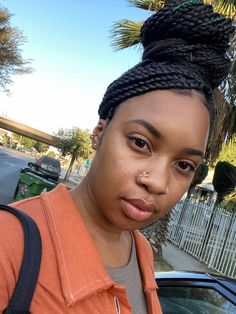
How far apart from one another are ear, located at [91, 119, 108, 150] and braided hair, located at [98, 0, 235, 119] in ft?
0.07

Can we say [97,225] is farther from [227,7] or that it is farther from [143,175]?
[227,7]

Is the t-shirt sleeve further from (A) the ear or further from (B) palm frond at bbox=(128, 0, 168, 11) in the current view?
(B) palm frond at bbox=(128, 0, 168, 11)

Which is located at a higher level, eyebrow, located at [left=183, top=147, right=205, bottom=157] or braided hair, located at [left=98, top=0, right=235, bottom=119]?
braided hair, located at [left=98, top=0, right=235, bottom=119]

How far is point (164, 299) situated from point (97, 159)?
1.59m

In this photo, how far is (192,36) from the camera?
1335mm

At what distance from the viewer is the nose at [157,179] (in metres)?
1.14

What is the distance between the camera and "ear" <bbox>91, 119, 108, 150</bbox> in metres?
1.31

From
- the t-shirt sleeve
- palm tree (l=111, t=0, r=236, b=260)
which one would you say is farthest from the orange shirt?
palm tree (l=111, t=0, r=236, b=260)

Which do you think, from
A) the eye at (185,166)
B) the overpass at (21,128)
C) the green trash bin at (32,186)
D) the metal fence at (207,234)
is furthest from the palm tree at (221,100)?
the overpass at (21,128)

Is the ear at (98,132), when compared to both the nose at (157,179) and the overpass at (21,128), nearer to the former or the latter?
the nose at (157,179)

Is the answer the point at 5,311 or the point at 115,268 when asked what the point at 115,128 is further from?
the point at 5,311

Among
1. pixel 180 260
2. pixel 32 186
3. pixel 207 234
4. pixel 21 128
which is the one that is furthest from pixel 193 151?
pixel 21 128

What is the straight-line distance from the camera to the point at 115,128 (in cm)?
122

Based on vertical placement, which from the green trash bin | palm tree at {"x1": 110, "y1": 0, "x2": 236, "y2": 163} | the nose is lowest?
the green trash bin
